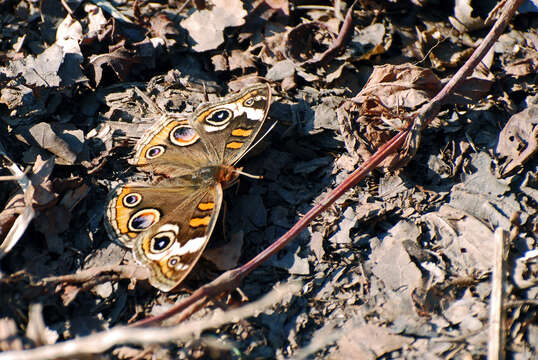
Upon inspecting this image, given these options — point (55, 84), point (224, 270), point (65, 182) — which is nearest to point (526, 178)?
point (224, 270)

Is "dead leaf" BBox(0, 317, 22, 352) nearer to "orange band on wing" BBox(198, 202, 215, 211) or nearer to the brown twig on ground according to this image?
"orange band on wing" BBox(198, 202, 215, 211)

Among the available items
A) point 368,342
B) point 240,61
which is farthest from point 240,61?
point 368,342

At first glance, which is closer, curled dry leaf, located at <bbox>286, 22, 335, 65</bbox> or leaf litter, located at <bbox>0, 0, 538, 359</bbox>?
leaf litter, located at <bbox>0, 0, 538, 359</bbox>

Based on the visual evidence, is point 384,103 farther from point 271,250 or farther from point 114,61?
point 114,61

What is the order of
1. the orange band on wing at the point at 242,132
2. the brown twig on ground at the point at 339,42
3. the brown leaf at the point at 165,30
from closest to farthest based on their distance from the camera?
the orange band on wing at the point at 242,132 < the brown twig on ground at the point at 339,42 < the brown leaf at the point at 165,30

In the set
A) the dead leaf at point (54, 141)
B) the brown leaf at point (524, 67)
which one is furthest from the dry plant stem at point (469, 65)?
the dead leaf at point (54, 141)

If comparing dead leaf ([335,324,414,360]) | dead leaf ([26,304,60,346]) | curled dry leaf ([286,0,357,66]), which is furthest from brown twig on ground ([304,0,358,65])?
dead leaf ([26,304,60,346])

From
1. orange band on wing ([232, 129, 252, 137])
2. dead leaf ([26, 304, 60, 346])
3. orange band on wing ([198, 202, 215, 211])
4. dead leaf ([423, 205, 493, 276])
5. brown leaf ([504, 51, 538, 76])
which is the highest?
brown leaf ([504, 51, 538, 76])

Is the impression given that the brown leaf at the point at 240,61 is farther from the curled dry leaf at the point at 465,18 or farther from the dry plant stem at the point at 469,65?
the curled dry leaf at the point at 465,18
